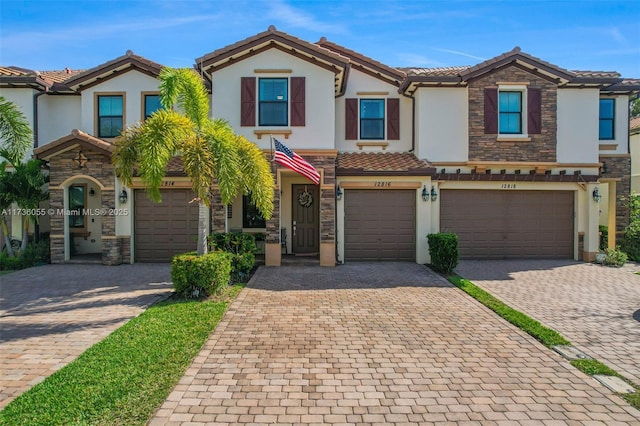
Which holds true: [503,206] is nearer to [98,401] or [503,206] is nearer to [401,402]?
[401,402]

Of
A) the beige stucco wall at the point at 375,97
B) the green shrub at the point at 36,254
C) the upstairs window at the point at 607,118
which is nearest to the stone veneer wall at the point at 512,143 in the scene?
the beige stucco wall at the point at 375,97

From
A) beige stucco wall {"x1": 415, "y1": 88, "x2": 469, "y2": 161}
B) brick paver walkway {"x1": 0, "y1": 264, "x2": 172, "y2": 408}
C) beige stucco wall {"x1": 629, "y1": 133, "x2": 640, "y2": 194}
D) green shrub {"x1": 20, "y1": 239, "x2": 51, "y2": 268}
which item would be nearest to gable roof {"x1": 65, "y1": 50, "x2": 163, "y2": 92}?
green shrub {"x1": 20, "y1": 239, "x2": 51, "y2": 268}

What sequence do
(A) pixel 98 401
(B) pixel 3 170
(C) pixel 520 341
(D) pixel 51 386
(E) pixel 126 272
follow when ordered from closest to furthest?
(A) pixel 98 401
(D) pixel 51 386
(C) pixel 520 341
(E) pixel 126 272
(B) pixel 3 170

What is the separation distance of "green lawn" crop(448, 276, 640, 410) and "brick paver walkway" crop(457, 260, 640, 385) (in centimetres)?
23

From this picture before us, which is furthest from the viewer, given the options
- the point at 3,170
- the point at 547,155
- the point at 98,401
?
the point at 547,155

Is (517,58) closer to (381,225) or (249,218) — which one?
(381,225)

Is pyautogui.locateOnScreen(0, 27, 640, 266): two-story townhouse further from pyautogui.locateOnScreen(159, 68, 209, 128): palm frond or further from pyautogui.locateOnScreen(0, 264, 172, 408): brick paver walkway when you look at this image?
pyautogui.locateOnScreen(159, 68, 209, 128): palm frond

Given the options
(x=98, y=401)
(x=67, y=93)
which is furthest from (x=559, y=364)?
(x=67, y=93)

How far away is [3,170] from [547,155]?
19408mm

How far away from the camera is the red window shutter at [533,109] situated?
13625 millimetres

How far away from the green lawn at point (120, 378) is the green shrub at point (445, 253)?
7377mm

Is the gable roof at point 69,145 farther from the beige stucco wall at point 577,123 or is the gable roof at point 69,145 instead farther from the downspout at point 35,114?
the beige stucco wall at point 577,123

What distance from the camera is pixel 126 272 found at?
1162cm

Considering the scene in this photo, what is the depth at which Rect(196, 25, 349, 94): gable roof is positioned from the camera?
12.2 meters
